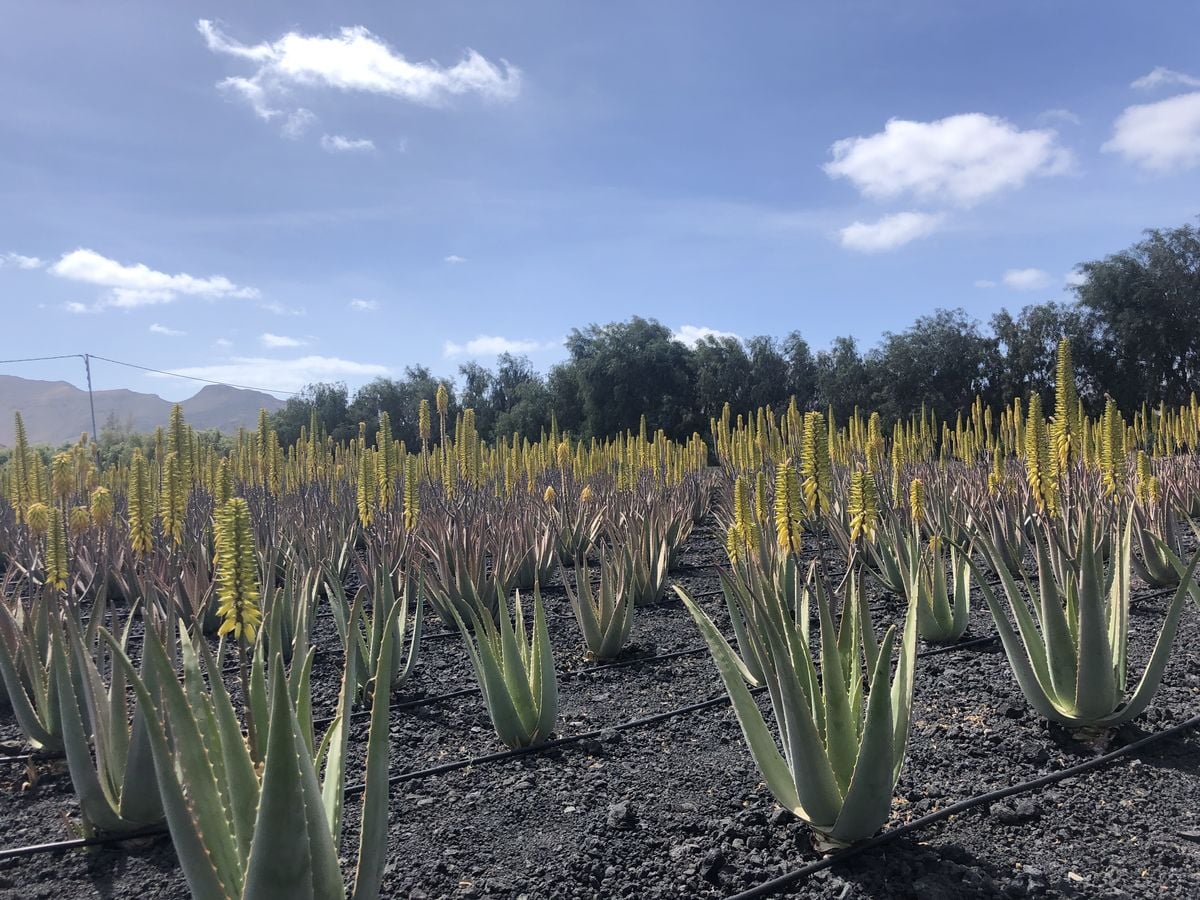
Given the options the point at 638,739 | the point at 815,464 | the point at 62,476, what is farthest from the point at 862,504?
the point at 62,476

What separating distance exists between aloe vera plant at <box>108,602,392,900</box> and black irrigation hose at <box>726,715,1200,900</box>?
0.98 m

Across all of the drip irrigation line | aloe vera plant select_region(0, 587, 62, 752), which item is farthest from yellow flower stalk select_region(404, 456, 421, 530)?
the drip irrigation line

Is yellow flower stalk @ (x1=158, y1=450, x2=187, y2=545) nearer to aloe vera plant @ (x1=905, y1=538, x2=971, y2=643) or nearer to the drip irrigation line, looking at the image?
the drip irrigation line

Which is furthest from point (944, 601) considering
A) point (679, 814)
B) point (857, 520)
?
point (679, 814)

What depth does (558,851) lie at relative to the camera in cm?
211

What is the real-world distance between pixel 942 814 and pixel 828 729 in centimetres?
45

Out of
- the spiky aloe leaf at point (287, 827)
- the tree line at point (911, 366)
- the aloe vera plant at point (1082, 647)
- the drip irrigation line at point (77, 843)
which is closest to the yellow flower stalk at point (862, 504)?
the aloe vera plant at point (1082, 647)

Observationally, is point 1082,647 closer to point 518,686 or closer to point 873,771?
point 873,771

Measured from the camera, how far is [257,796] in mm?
1503

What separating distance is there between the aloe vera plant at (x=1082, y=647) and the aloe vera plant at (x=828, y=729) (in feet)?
2.39

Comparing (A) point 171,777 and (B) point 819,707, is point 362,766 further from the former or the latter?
(B) point 819,707

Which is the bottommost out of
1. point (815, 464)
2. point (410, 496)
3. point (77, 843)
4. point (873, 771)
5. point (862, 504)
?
point (77, 843)

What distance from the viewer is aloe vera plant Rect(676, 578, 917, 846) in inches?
70.8

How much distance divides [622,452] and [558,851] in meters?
10.8
